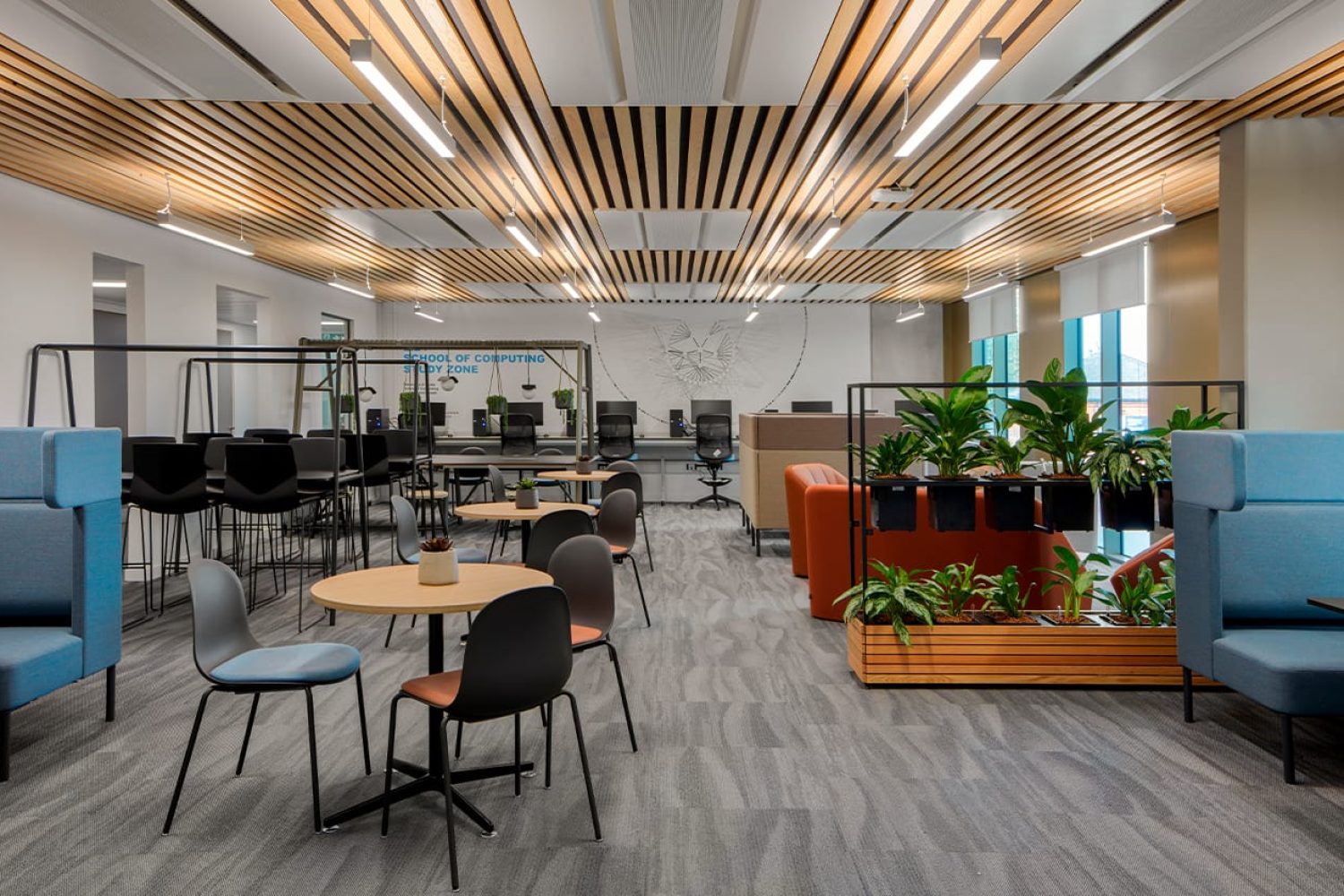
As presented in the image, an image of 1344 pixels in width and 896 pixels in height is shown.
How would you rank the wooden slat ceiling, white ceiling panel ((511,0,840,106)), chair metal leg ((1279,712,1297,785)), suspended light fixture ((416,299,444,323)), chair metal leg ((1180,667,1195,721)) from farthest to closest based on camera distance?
suspended light fixture ((416,299,444,323)), the wooden slat ceiling, white ceiling panel ((511,0,840,106)), chair metal leg ((1180,667,1195,721)), chair metal leg ((1279,712,1297,785))

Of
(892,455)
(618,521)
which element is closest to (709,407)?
(618,521)

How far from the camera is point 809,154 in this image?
6.05 metres

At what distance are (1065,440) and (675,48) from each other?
282 cm

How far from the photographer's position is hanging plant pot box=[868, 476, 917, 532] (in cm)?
412

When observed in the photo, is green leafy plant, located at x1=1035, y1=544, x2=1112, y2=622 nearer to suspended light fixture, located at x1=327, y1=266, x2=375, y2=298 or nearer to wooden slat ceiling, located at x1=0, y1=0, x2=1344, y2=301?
wooden slat ceiling, located at x1=0, y1=0, x2=1344, y2=301

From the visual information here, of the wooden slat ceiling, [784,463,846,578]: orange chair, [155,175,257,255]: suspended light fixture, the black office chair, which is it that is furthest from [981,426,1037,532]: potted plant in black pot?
the black office chair

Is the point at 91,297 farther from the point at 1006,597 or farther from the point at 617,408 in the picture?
the point at 1006,597

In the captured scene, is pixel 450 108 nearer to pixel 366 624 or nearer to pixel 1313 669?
pixel 366 624

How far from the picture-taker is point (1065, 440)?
420 centimetres

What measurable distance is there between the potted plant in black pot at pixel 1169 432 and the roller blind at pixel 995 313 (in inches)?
306

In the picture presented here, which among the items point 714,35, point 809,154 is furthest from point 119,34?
point 809,154

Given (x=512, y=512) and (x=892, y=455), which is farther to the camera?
(x=512, y=512)

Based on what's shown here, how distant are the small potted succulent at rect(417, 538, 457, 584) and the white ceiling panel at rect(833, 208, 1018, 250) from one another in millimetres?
5862

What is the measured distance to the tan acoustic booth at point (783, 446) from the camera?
25.8 ft
